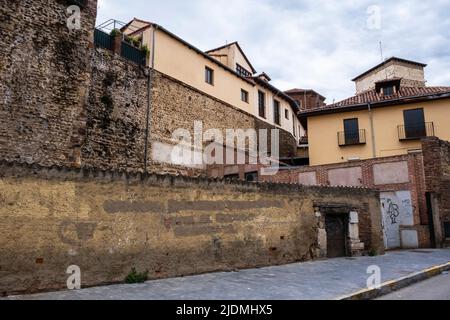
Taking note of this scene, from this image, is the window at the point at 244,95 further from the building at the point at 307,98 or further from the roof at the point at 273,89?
the building at the point at 307,98

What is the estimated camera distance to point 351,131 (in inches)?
899

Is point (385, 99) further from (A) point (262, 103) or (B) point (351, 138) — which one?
(A) point (262, 103)

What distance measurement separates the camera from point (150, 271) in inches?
303

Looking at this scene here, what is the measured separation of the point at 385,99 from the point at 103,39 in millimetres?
16471


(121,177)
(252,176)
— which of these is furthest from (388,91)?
(121,177)

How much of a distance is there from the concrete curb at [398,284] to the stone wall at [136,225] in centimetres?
325

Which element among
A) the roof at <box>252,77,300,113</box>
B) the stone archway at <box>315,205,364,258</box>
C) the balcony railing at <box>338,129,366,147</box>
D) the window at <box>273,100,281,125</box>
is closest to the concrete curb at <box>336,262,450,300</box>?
the stone archway at <box>315,205,364,258</box>

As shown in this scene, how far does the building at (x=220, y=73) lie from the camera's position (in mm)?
18328

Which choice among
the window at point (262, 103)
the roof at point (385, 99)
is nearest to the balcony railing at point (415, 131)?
the roof at point (385, 99)

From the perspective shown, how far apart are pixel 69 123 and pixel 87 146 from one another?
60.7 inches

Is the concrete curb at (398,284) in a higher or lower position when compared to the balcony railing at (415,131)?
lower

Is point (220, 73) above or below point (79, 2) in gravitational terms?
above
